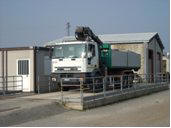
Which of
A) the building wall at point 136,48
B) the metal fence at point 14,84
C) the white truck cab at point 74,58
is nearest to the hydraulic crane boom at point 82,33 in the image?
the white truck cab at point 74,58

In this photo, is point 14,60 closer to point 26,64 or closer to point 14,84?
point 26,64

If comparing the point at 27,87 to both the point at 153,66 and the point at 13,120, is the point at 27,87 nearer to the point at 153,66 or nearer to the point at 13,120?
the point at 13,120

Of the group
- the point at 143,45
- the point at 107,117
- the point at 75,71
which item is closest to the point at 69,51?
the point at 75,71

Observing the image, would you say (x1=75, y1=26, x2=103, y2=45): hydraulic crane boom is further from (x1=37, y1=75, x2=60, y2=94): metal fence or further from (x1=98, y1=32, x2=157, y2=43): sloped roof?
(x1=98, y1=32, x2=157, y2=43): sloped roof

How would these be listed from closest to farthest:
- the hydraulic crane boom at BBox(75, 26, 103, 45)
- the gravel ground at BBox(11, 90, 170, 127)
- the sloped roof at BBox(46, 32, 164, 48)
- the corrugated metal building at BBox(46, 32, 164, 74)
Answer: the gravel ground at BBox(11, 90, 170, 127) < the hydraulic crane boom at BBox(75, 26, 103, 45) < the corrugated metal building at BBox(46, 32, 164, 74) < the sloped roof at BBox(46, 32, 164, 48)

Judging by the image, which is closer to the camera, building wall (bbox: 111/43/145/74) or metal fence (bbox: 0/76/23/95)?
metal fence (bbox: 0/76/23/95)

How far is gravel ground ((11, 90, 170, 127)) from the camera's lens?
14.5 m

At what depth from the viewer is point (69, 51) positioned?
23.3 m

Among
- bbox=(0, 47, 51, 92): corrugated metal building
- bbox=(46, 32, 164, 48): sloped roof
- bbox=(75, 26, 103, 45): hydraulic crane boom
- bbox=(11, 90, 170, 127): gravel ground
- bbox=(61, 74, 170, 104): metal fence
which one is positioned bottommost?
bbox=(11, 90, 170, 127): gravel ground

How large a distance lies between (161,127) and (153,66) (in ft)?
103

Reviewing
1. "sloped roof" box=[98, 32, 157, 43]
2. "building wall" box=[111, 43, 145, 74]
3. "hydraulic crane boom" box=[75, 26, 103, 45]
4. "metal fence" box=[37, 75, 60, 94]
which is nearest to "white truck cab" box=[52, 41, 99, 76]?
"metal fence" box=[37, 75, 60, 94]

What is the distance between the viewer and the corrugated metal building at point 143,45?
4062 cm

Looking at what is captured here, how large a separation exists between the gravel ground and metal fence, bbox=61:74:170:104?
96cm

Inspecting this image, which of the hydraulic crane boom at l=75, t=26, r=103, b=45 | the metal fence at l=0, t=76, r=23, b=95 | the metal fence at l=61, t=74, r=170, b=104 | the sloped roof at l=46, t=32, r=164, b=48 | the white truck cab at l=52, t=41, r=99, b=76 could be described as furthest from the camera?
the sloped roof at l=46, t=32, r=164, b=48
